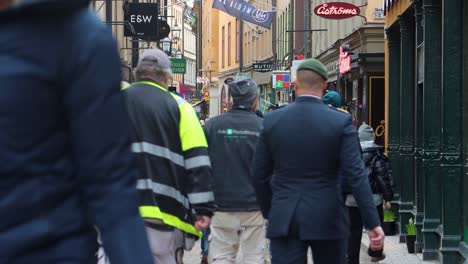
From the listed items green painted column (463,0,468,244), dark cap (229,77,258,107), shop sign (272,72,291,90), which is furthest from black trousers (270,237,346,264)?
shop sign (272,72,291,90)

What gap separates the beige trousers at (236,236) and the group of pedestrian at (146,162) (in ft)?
0.04

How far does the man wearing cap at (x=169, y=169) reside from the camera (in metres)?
5.72

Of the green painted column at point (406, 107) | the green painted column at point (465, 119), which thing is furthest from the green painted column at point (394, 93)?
the green painted column at point (465, 119)

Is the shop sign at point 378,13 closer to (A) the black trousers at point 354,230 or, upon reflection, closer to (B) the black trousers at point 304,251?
(A) the black trousers at point 354,230

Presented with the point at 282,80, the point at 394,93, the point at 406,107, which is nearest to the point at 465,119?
the point at 406,107

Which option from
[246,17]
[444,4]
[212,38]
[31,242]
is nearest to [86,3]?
[31,242]

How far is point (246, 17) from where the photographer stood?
108 ft

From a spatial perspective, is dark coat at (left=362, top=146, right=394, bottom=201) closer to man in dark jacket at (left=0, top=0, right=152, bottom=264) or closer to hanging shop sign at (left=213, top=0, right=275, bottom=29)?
man in dark jacket at (left=0, top=0, right=152, bottom=264)

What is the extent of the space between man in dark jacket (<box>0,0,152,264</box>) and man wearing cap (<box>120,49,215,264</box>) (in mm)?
3392

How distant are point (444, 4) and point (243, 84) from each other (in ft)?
10.4

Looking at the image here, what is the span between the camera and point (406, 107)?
14797mm

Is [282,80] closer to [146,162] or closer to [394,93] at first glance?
[394,93]

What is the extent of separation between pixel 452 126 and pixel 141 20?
43.6 feet

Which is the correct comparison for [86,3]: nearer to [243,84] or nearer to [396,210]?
[243,84]
